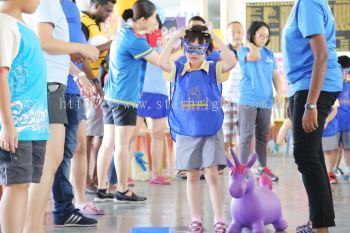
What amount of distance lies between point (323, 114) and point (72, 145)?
1.25 metres

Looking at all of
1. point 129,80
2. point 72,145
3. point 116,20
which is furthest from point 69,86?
point 116,20

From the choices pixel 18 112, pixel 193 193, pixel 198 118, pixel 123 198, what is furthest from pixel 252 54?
pixel 18 112

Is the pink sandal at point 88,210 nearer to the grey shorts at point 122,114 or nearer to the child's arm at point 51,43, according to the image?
the grey shorts at point 122,114

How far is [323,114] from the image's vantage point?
2760mm

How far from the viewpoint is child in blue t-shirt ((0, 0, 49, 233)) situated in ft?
6.58

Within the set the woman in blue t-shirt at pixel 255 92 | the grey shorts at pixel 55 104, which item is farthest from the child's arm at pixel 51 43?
the woman in blue t-shirt at pixel 255 92

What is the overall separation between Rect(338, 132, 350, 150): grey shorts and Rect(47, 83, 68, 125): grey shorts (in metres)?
3.54

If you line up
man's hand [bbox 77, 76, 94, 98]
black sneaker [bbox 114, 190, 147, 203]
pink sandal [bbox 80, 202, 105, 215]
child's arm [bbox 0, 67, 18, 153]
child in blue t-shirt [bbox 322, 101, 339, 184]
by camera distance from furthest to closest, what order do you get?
child in blue t-shirt [bbox 322, 101, 339, 184], black sneaker [bbox 114, 190, 147, 203], pink sandal [bbox 80, 202, 105, 215], man's hand [bbox 77, 76, 94, 98], child's arm [bbox 0, 67, 18, 153]

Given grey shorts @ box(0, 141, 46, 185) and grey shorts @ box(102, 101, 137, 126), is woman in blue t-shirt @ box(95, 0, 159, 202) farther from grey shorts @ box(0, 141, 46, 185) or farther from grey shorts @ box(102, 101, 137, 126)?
grey shorts @ box(0, 141, 46, 185)

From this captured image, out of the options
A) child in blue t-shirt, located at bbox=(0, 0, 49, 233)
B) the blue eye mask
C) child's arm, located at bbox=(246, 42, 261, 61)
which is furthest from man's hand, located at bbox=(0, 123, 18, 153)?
child's arm, located at bbox=(246, 42, 261, 61)

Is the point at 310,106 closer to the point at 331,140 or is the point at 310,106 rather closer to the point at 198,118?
the point at 198,118

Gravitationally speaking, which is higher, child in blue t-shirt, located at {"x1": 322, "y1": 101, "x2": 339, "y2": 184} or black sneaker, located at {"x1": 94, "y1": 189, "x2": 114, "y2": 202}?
child in blue t-shirt, located at {"x1": 322, "y1": 101, "x2": 339, "y2": 184}

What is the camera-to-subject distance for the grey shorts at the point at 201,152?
3127mm

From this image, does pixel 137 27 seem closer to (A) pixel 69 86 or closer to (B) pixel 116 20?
(A) pixel 69 86
